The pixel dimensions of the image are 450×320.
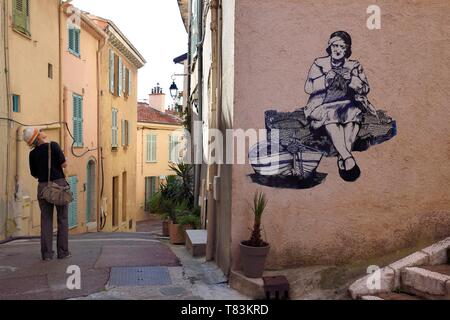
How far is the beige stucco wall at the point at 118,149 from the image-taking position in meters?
15.8

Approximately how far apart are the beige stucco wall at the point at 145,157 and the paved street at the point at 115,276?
18400 mm

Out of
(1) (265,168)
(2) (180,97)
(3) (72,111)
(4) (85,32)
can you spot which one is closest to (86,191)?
(3) (72,111)

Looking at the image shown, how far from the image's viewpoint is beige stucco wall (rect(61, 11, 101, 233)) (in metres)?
12.2

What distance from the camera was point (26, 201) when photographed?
9.40 meters

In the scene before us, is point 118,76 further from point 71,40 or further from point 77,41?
point 71,40

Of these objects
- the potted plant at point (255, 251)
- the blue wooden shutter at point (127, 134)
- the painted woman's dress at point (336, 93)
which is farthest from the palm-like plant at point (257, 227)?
the blue wooden shutter at point (127, 134)

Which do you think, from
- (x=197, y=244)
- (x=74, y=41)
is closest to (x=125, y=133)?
(x=74, y=41)

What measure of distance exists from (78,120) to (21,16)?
409cm

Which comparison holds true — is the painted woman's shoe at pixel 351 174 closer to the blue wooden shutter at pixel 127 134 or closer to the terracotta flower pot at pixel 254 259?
the terracotta flower pot at pixel 254 259

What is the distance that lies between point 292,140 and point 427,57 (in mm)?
1711

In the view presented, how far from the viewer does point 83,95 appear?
1380 centimetres

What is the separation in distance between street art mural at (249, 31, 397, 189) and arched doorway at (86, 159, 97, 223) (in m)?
10.8

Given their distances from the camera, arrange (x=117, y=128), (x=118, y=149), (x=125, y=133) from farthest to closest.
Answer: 1. (x=125, y=133)
2. (x=118, y=149)
3. (x=117, y=128)

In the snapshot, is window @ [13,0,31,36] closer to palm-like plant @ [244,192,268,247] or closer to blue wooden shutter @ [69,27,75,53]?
blue wooden shutter @ [69,27,75,53]
